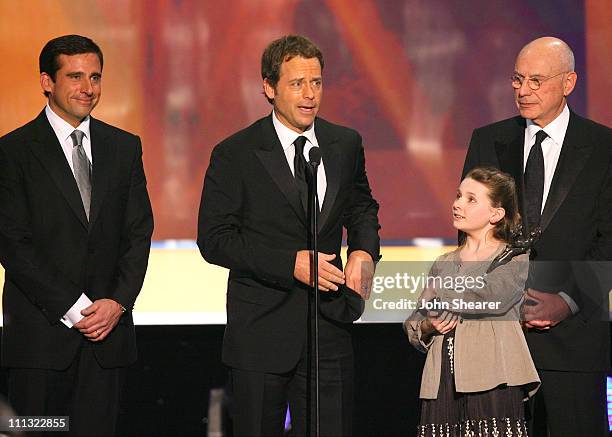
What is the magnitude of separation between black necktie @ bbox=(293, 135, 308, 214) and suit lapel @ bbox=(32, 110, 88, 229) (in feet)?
2.65

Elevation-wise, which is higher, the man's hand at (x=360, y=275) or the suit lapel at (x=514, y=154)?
the suit lapel at (x=514, y=154)

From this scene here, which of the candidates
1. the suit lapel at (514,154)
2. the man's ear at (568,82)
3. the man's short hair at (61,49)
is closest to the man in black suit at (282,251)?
the suit lapel at (514,154)

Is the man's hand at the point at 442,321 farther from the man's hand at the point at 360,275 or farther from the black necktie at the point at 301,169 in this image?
the black necktie at the point at 301,169

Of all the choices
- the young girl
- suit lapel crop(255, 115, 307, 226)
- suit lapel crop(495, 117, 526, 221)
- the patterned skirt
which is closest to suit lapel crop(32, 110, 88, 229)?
suit lapel crop(255, 115, 307, 226)

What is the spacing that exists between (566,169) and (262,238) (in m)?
1.15

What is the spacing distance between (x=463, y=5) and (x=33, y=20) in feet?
6.52

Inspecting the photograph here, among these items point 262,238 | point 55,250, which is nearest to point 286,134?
point 262,238

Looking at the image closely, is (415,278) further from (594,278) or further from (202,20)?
(202,20)

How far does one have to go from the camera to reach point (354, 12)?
4.94 meters

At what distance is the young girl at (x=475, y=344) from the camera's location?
355cm

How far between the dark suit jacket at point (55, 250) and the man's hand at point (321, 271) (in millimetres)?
687

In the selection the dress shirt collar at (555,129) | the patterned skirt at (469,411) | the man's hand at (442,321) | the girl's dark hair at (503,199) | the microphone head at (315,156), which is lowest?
the patterned skirt at (469,411)

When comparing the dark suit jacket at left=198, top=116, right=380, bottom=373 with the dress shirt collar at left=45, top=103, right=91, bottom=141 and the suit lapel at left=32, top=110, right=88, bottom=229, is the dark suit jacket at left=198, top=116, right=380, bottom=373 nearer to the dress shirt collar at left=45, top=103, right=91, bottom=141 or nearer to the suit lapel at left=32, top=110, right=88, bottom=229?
the suit lapel at left=32, top=110, right=88, bottom=229

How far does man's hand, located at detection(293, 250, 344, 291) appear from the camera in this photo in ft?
11.8
